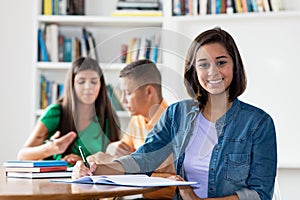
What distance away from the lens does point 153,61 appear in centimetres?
221

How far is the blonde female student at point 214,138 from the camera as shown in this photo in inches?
70.8

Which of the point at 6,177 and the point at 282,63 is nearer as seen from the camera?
the point at 6,177

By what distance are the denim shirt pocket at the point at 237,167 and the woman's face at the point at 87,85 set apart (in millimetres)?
678

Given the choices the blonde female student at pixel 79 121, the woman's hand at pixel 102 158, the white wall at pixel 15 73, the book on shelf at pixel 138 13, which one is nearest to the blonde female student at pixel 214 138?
the woman's hand at pixel 102 158

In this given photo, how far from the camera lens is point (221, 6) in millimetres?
3668

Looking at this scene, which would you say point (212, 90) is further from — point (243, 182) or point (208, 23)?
point (208, 23)

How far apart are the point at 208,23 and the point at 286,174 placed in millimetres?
1005

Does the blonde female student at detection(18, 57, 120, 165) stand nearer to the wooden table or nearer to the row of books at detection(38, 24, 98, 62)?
the wooden table

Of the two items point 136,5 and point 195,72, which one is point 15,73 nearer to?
point 136,5

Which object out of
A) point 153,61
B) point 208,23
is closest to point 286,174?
point 208,23

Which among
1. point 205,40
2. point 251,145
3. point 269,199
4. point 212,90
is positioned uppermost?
point 205,40

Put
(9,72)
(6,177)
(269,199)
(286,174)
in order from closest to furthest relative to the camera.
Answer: (269,199)
(6,177)
(286,174)
(9,72)

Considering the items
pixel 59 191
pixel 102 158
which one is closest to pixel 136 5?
pixel 102 158

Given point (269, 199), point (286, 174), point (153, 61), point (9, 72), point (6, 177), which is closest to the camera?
point (269, 199)
